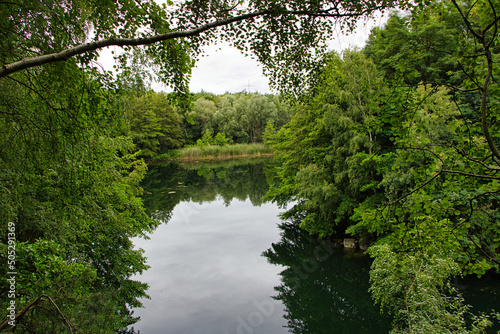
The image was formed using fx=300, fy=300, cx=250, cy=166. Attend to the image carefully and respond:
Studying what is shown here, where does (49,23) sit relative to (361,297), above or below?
above

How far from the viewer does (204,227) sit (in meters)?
17.2

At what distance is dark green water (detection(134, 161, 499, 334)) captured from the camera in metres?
8.76

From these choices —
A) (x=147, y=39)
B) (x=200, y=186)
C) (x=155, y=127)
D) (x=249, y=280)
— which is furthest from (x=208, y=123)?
(x=147, y=39)

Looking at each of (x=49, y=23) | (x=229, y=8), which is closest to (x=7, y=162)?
(x=49, y=23)

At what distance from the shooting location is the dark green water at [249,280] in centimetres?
876

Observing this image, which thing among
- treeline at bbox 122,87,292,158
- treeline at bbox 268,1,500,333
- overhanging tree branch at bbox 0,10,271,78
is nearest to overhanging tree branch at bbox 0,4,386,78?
overhanging tree branch at bbox 0,10,271,78

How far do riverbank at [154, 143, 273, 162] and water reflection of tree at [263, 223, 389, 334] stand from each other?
34928mm

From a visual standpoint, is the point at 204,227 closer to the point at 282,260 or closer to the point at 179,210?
the point at 179,210

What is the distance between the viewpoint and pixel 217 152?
48438mm

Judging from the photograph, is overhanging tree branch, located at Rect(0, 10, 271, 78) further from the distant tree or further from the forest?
the distant tree

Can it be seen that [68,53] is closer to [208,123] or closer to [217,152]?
[217,152]

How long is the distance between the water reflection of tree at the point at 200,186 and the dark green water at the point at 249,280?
95.3 inches

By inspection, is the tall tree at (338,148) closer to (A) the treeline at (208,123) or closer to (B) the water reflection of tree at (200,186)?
(B) the water reflection of tree at (200,186)

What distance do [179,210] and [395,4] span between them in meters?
19.2
